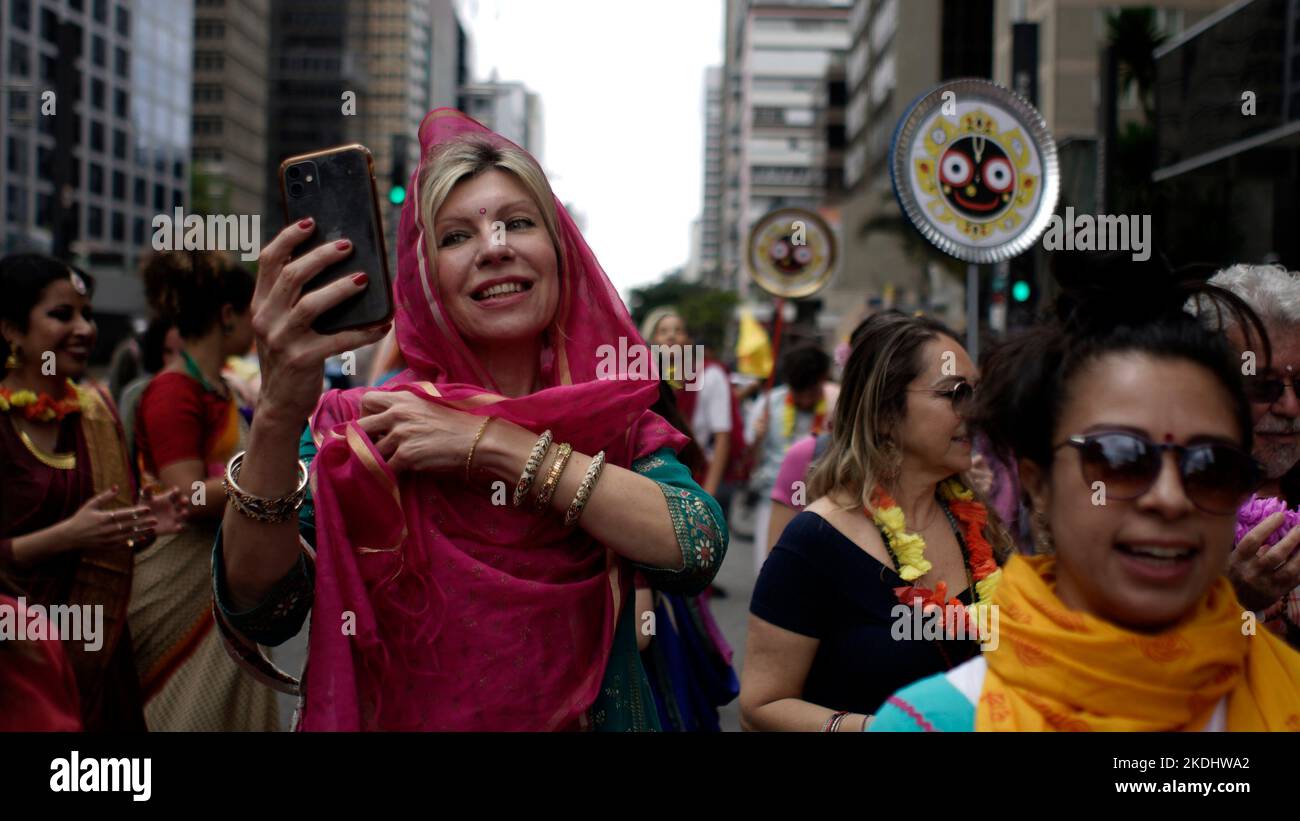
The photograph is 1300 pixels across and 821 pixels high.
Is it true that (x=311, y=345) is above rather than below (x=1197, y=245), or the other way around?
below

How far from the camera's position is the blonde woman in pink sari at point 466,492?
6.72 ft

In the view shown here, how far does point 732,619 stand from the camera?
30.8 ft

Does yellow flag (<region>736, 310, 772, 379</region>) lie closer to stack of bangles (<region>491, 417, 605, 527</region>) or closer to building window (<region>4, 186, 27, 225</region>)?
stack of bangles (<region>491, 417, 605, 527</region>)

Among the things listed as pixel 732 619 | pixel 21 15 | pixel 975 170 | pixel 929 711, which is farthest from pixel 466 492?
pixel 21 15

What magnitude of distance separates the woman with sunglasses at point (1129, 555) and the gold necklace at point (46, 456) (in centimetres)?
293

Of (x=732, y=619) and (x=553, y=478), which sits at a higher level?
(x=553, y=478)

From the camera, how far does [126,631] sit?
404 cm

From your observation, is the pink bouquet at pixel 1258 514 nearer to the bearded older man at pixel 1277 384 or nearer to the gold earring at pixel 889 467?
the bearded older man at pixel 1277 384

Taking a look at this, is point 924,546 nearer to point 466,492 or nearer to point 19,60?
point 466,492

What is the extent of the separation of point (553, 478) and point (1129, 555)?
0.93m

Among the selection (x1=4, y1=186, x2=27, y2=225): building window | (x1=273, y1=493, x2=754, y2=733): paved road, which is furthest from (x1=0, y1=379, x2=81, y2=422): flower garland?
(x1=4, y1=186, x2=27, y2=225): building window
